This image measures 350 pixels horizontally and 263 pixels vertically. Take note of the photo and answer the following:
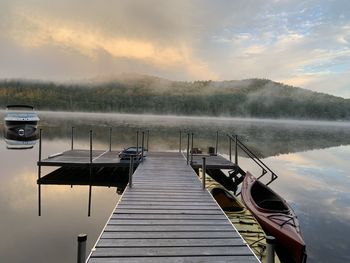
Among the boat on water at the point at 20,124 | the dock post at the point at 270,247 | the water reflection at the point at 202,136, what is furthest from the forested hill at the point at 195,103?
the dock post at the point at 270,247

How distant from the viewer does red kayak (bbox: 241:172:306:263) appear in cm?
716

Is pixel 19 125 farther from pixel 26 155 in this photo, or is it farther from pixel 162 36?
pixel 162 36

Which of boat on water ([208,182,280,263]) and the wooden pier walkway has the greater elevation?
the wooden pier walkway

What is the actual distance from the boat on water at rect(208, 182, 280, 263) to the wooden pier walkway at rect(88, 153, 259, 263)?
2.48ft

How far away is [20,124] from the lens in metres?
33.4

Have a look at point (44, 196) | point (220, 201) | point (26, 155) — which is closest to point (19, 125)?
point (26, 155)

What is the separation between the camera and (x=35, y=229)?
32.4ft

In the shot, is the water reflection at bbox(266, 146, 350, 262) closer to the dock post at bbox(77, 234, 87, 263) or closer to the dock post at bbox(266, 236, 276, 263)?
the dock post at bbox(266, 236, 276, 263)

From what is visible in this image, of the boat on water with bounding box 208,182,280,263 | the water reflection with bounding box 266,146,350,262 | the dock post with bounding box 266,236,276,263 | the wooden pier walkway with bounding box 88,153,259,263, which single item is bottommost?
the water reflection with bounding box 266,146,350,262

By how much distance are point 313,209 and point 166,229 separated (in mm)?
9920

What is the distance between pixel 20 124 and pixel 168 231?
3233 centimetres

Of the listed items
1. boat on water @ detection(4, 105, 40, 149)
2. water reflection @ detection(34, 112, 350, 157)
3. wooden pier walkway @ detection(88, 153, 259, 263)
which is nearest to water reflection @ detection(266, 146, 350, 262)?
wooden pier walkway @ detection(88, 153, 259, 263)

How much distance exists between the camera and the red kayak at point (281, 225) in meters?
7.16

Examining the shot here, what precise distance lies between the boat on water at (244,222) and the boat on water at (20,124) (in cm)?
2712
